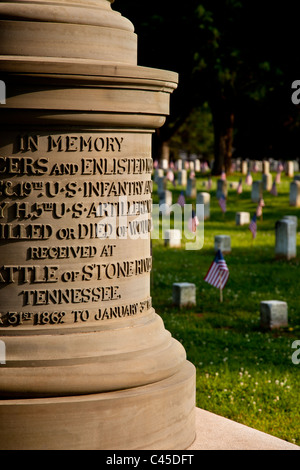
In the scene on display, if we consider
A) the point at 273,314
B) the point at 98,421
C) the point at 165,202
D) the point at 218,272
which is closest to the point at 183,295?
the point at 218,272

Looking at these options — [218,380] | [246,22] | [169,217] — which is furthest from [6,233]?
[246,22]

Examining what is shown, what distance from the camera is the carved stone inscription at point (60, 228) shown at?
5543 mm

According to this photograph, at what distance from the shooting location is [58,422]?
5.34 meters

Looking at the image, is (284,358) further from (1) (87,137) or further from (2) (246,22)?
(2) (246,22)

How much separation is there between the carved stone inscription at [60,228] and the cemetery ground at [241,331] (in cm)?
241

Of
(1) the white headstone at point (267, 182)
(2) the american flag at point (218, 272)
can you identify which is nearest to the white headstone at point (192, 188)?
(1) the white headstone at point (267, 182)

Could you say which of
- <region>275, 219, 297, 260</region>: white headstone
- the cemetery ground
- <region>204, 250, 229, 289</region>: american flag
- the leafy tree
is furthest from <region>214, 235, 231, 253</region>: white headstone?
the leafy tree

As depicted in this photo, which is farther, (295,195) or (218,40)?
(218,40)

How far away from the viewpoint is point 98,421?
541 centimetres

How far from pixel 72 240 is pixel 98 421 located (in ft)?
3.95

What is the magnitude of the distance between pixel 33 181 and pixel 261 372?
4275 mm

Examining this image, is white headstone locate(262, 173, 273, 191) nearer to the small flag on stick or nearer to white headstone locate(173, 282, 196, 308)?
white headstone locate(173, 282, 196, 308)

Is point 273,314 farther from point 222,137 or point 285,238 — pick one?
point 222,137

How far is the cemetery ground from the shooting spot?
25.7 ft
